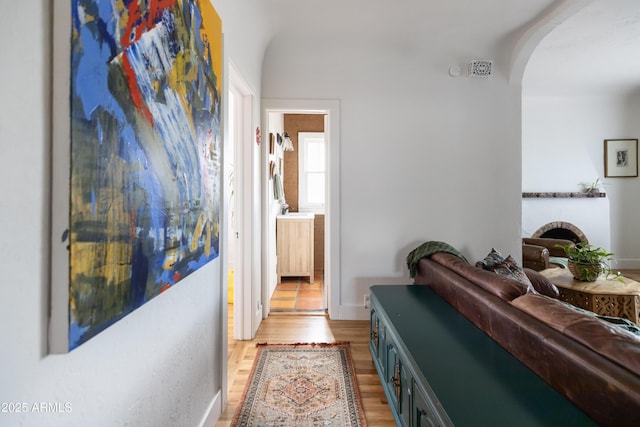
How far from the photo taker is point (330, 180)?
3016mm

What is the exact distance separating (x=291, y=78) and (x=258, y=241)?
5.39 ft

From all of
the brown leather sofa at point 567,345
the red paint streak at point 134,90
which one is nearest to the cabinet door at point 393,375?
the brown leather sofa at point 567,345

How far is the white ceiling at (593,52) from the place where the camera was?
9.13 ft

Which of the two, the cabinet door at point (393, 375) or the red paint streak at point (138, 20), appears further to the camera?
the cabinet door at point (393, 375)

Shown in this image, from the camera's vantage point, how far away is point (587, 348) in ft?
2.92

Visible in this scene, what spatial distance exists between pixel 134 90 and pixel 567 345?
1493 millimetres

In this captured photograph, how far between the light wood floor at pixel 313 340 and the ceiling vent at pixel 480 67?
2735mm

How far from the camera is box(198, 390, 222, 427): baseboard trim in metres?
1.51

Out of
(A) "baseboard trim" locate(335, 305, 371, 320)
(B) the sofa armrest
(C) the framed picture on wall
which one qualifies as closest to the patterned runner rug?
(A) "baseboard trim" locate(335, 305, 371, 320)

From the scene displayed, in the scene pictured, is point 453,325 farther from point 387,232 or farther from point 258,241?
point 258,241

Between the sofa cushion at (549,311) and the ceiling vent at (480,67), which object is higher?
the ceiling vent at (480,67)

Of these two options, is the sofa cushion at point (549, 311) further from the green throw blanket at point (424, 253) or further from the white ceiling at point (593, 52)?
the white ceiling at point (593, 52)

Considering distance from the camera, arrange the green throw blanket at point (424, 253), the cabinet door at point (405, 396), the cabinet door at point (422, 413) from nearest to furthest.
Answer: the cabinet door at point (422, 413) < the cabinet door at point (405, 396) < the green throw blanket at point (424, 253)

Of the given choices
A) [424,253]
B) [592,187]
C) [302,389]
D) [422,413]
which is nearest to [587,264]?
[424,253]
